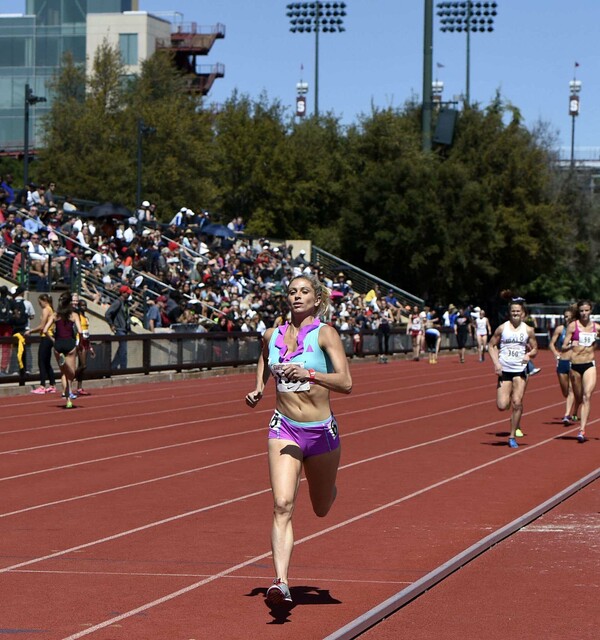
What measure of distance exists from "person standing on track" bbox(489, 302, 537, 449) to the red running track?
55 cm

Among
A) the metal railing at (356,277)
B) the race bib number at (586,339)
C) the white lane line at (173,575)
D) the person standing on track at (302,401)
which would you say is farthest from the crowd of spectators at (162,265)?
the person standing on track at (302,401)

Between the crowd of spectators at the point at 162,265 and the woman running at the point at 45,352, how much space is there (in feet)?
20.5

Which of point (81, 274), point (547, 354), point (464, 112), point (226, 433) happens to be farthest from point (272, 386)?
point (464, 112)

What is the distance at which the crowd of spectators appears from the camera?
34469 millimetres

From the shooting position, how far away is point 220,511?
11.9 meters

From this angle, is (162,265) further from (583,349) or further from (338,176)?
(338,176)

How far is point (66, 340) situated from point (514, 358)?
28.6ft

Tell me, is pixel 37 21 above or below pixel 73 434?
above

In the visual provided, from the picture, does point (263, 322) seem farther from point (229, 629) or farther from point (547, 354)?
point (229, 629)

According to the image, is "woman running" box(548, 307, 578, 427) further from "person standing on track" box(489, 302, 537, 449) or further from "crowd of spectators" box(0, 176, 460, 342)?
"crowd of spectators" box(0, 176, 460, 342)

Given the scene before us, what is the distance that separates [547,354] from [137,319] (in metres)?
23.4

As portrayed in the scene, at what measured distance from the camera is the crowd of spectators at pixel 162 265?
113 feet

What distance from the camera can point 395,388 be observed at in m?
30.9

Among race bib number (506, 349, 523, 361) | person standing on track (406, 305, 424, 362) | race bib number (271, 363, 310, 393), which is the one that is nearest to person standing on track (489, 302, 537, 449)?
race bib number (506, 349, 523, 361)
